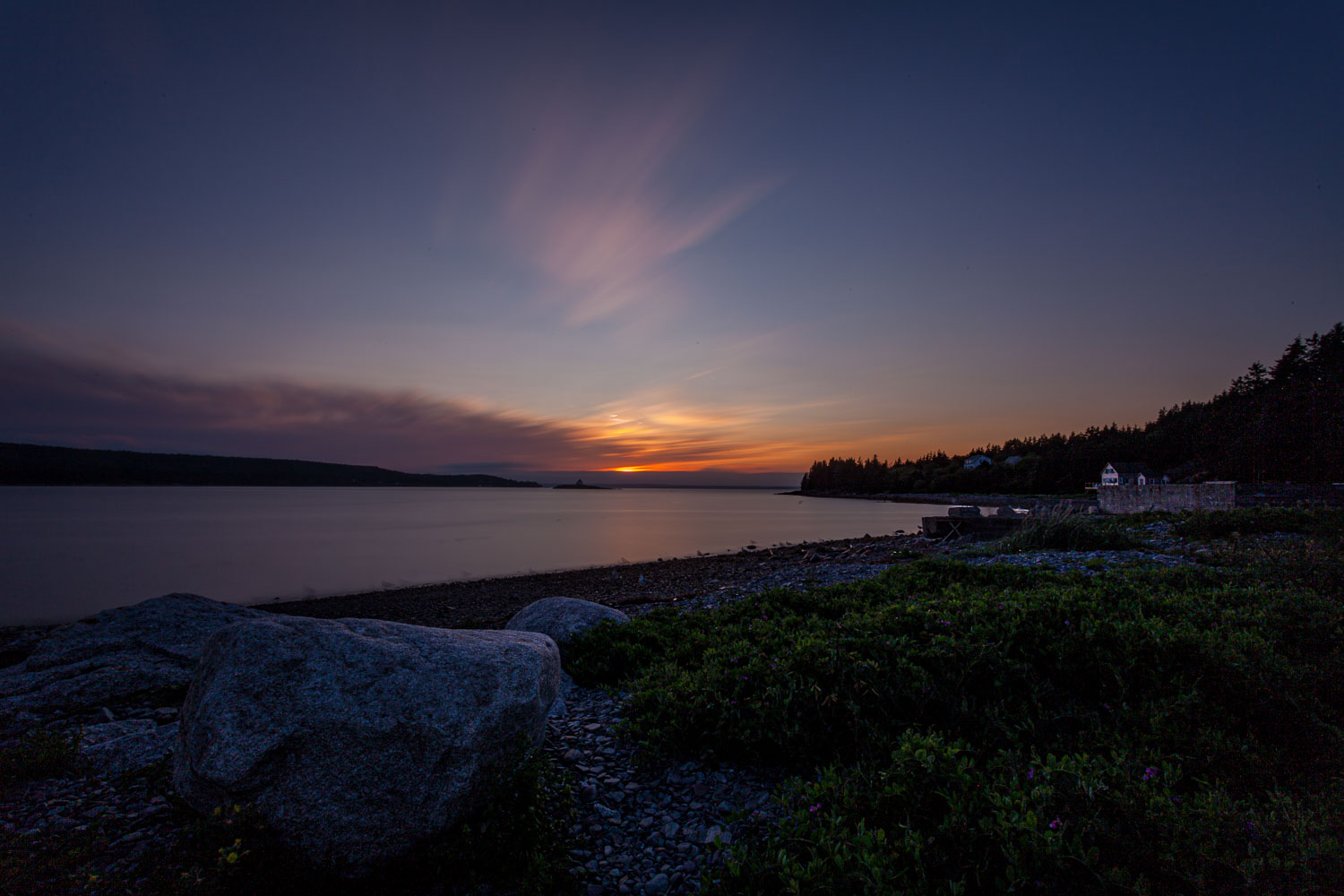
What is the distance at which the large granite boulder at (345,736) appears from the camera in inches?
131

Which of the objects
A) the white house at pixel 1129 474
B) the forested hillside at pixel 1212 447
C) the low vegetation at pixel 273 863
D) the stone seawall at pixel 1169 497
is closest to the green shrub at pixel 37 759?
the low vegetation at pixel 273 863

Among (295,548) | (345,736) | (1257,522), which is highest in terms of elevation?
(1257,522)

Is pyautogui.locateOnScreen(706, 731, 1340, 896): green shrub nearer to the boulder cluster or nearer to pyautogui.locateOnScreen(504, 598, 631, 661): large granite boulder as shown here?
the boulder cluster

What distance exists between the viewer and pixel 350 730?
138 inches

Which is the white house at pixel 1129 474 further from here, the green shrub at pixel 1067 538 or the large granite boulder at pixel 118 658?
the large granite boulder at pixel 118 658

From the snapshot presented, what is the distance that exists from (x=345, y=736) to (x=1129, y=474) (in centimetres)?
8097

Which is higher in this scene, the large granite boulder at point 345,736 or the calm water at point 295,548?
the large granite boulder at point 345,736

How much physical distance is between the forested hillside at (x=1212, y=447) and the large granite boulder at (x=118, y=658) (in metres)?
38.9

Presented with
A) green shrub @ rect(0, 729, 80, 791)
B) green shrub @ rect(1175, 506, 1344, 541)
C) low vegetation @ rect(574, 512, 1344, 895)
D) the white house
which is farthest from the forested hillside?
green shrub @ rect(0, 729, 80, 791)

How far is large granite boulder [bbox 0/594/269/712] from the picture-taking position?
604 cm

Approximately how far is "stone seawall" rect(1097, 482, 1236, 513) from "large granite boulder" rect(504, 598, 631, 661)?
19.3 m

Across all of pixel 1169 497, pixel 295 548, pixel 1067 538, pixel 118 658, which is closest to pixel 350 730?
pixel 118 658

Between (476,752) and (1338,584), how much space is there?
10568mm

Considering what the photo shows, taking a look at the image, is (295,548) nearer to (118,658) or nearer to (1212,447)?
(118,658)
